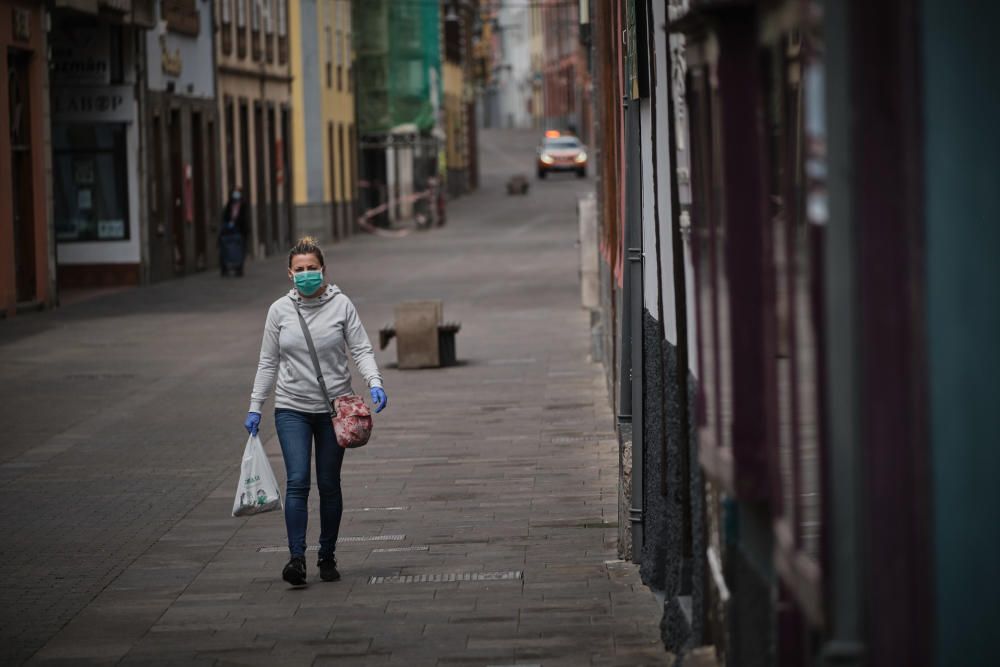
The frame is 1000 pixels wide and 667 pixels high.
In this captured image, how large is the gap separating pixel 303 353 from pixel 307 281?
1.10ft

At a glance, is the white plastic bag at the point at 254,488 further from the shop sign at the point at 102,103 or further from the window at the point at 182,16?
the window at the point at 182,16

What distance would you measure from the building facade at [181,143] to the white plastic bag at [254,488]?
27768mm

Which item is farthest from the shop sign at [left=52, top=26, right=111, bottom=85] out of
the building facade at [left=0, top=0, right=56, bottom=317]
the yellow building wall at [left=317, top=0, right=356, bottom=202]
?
the yellow building wall at [left=317, top=0, right=356, bottom=202]

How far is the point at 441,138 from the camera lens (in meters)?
68.3

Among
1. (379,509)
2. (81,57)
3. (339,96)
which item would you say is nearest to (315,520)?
(379,509)

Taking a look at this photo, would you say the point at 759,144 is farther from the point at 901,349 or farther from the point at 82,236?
the point at 82,236

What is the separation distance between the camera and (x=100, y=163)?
3688 centimetres

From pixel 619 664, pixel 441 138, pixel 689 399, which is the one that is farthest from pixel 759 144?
pixel 441 138

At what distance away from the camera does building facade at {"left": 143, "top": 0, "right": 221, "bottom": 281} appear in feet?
124

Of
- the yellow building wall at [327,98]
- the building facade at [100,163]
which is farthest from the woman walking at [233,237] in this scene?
the yellow building wall at [327,98]

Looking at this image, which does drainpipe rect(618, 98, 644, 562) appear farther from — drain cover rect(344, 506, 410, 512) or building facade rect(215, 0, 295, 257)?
building facade rect(215, 0, 295, 257)

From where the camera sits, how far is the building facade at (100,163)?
119 ft

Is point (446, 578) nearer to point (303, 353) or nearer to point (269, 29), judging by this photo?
point (303, 353)

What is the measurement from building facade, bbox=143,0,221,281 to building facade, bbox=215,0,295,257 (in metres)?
0.93
